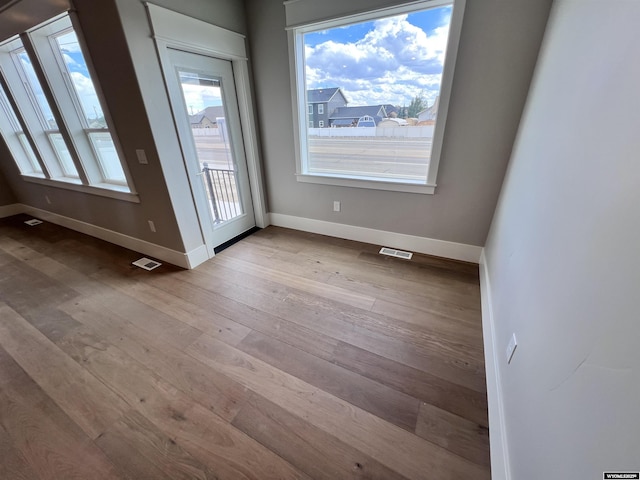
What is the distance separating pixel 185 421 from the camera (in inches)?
50.8

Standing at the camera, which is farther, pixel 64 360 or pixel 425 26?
pixel 425 26

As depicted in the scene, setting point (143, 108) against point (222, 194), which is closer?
point (143, 108)

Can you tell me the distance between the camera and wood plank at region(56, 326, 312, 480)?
1.12 meters

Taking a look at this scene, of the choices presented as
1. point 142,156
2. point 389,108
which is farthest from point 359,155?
point 142,156

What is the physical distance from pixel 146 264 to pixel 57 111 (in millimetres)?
1788

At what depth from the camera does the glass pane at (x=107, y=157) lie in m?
2.71

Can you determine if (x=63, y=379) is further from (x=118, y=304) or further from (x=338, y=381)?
(x=338, y=381)

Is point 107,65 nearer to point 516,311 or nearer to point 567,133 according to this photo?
point 567,133

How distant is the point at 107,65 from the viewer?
200cm

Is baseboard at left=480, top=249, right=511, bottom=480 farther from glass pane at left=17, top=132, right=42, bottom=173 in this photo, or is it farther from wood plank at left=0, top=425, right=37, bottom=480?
glass pane at left=17, top=132, right=42, bottom=173

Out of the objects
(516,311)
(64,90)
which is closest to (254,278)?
(516,311)

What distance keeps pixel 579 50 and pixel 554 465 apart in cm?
163

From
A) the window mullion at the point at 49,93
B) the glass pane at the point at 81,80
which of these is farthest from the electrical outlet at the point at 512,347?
the window mullion at the point at 49,93

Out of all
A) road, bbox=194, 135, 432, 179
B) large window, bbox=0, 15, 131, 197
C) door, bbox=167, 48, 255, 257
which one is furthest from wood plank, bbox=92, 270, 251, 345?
road, bbox=194, 135, 432, 179
